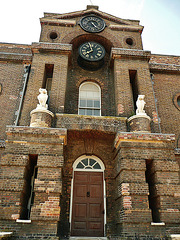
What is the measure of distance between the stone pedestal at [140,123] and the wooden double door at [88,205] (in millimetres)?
2708

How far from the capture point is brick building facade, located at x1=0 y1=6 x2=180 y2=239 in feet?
24.7

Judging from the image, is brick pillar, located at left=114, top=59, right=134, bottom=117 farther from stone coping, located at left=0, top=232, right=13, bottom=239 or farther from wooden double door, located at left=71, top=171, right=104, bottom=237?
stone coping, located at left=0, top=232, right=13, bottom=239

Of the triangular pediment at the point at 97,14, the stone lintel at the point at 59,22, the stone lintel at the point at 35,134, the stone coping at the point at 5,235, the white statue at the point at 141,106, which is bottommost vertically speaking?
the stone coping at the point at 5,235

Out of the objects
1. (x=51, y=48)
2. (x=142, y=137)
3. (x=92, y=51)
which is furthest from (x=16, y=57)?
(x=142, y=137)

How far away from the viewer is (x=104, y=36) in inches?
519

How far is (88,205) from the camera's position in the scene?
361 inches

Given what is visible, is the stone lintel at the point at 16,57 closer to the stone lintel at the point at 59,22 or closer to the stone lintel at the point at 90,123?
the stone lintel at the point at 59,22

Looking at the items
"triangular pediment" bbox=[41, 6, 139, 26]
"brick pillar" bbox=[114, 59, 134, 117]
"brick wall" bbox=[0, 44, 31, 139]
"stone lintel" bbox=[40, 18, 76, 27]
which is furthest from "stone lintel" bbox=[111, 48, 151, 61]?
"brick wall" bbox=[0, 44, 31, 139]

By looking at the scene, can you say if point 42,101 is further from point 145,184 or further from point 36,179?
point 145,184

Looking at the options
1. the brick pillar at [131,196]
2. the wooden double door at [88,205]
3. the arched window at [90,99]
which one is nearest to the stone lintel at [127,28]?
the arched window at [90,99]

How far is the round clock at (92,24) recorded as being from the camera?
1326 centimetres

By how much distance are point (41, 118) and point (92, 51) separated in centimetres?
580

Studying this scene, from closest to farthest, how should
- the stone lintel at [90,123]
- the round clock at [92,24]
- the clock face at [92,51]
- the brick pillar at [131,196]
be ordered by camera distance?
the brick pillar at [131,196], the stone lintel at [90,123], the clock face at [92,51], the round clock at [92,24]

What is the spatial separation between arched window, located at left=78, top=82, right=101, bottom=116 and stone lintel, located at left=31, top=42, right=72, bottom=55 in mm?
2142
